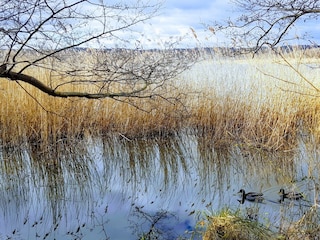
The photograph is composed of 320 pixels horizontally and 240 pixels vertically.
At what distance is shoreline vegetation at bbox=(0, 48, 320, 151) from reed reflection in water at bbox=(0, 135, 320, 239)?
0.20 m

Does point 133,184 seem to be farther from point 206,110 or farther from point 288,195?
point 206,110

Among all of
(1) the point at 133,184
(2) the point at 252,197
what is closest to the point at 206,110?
(1) the point at 133,184

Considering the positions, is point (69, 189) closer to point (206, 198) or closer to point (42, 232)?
point (42, 232)

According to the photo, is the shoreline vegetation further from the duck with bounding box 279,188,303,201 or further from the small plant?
the small plant

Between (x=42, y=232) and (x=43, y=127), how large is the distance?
7.30ft

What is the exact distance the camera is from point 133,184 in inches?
138

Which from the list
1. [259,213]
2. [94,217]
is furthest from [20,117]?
[259,213]

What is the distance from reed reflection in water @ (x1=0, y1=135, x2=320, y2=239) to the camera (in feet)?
8.66

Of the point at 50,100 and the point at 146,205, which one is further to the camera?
the point at 50,100

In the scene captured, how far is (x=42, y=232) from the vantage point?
2.56 meters

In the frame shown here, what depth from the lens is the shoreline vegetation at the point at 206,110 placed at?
4617mm

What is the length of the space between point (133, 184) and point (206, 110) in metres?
2.09

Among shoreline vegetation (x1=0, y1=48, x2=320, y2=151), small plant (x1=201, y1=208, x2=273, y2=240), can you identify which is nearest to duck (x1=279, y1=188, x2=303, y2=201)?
small plant (x1=201, y1=208, x2=273, y2=240)

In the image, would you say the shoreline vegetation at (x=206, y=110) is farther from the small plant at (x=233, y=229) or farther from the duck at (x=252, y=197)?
the small plant at (x=233, y=229)
